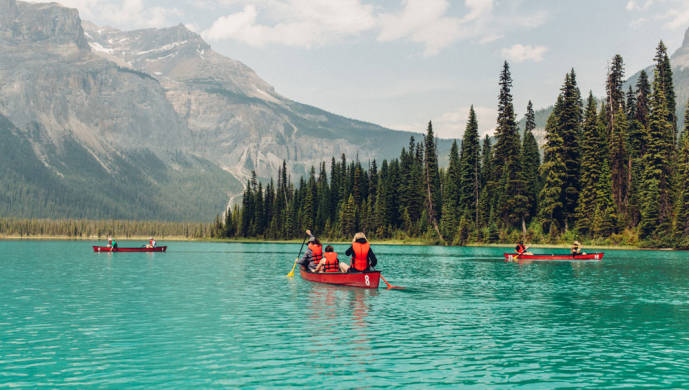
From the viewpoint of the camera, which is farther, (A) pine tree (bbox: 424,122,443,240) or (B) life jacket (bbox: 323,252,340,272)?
(A) pine tree (bbox: 424,122,443,240)

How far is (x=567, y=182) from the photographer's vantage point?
4242 inches

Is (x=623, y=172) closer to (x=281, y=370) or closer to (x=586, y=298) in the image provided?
(x=586, y=298)

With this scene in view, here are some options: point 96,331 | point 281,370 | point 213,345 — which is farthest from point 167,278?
point 281,370

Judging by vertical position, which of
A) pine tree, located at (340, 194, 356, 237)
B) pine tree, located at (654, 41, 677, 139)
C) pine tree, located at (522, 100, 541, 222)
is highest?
pine tree, located at (654, 41, 677, 139)

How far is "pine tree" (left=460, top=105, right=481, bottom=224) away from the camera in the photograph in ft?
422

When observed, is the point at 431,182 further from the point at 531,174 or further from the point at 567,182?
the point at 567,182

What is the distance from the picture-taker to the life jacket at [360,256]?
38188 mm

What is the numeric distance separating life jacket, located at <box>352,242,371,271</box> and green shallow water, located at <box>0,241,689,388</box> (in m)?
→ 1.90

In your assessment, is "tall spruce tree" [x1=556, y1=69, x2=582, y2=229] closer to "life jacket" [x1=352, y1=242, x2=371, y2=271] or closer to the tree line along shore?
the tree line along shore

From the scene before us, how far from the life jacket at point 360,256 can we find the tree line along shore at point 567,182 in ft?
235

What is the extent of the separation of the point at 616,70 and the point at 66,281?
338 ft

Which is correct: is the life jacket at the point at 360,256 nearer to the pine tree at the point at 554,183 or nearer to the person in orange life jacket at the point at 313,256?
the person in orange life jacket at the point at 313,256

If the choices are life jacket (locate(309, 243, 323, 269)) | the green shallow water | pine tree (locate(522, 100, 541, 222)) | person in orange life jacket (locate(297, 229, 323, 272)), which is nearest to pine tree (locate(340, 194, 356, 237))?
pine tree (locate(522, 100, 541, 222))

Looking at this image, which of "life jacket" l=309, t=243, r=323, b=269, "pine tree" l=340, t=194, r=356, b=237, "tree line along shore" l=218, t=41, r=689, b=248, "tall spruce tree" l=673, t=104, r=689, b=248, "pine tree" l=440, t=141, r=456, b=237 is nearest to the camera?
"life jacket" l=309, t=243, r=323, b=269
